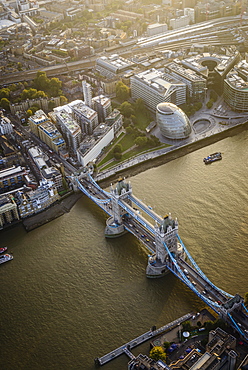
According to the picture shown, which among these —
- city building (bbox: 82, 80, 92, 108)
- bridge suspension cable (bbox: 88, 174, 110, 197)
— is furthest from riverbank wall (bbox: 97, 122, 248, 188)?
city building (bbox: 82, 80, 92, 108)

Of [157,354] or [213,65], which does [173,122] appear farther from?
[157,354]

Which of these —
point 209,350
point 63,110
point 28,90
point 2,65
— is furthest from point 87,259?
Result: point 2,65

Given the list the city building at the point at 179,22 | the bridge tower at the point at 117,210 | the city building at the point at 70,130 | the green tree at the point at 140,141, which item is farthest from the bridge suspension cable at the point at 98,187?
the city building at the point at 179,22

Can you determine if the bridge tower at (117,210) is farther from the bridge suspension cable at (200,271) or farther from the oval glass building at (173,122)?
the oval glass building at (173,122)

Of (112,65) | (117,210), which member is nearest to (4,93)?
(112,65)

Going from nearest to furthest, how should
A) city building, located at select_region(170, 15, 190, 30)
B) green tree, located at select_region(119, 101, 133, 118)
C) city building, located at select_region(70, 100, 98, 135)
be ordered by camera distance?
city building, located at select_region(70, 100, 98, 135), green tree, located at select_region(119, 101, 133, 118), city building, located at select_region(170, 15, 190, 30)

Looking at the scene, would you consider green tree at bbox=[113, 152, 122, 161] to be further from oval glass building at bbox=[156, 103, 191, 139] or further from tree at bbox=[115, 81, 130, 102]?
tree at bbox=[115, 81, 130, 102]
